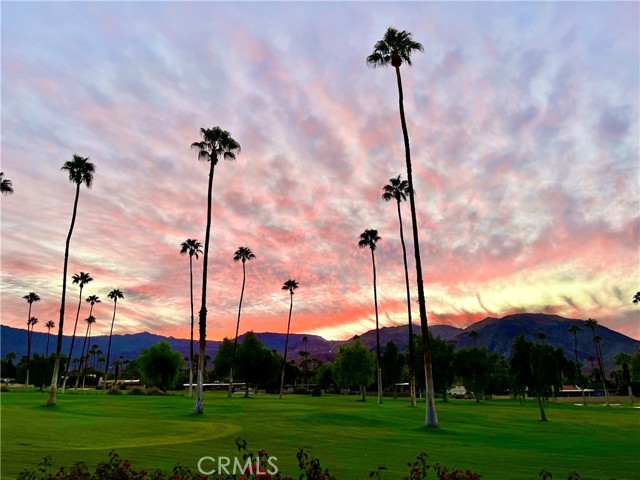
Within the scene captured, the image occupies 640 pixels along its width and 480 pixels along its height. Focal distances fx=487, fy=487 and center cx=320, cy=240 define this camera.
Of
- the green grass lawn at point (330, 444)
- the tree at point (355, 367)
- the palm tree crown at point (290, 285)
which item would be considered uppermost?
the palm tree crown at point (290, 285)

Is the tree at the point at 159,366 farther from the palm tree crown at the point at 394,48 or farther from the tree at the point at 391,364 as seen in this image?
the palm tree crown at the point at 394,48

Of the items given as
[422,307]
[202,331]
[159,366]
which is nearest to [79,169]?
[202,331]

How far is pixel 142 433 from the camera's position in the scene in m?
28.6

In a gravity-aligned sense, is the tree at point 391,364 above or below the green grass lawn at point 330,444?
above

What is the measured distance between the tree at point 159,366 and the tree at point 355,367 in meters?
36.8

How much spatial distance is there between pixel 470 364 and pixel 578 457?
252 feet

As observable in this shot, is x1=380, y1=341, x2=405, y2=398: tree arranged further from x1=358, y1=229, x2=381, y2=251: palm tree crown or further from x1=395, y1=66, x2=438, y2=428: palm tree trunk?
x1=395, y1=66, x2=438, y2=428: palm tree trunk

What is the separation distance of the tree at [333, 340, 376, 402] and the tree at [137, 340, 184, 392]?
36.8 meters

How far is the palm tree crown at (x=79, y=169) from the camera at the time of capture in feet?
187

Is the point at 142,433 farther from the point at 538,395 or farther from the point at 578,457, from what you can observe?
the point at 538,395

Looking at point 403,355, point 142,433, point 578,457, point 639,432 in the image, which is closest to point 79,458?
point 142,433

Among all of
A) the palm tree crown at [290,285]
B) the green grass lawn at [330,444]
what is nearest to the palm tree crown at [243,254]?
the palm tree crown at [290,285]

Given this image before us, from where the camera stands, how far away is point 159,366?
108 meters

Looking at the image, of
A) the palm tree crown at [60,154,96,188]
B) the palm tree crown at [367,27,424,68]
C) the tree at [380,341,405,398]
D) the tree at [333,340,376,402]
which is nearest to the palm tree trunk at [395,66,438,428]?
the palm tree crown at [367,27,424,68]
